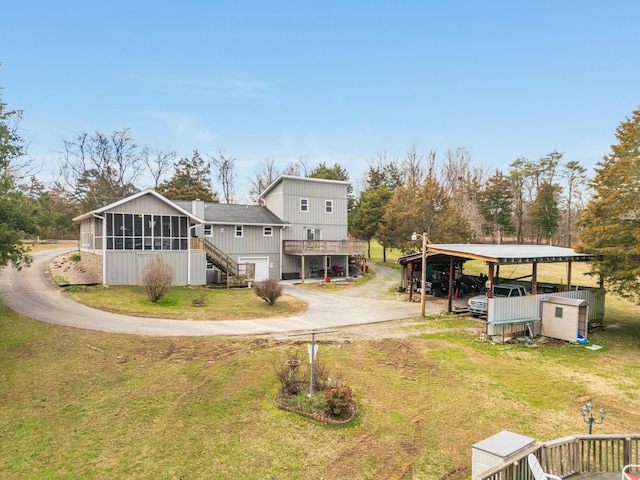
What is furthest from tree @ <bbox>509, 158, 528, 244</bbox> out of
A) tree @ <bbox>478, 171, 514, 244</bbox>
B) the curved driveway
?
the curved driveway

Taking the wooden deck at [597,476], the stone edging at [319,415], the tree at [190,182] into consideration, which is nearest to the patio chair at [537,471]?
the wooden deck at [597,476]

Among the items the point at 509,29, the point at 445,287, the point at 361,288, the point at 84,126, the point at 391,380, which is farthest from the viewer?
the point at 84,126

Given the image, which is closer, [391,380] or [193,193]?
[391,380]

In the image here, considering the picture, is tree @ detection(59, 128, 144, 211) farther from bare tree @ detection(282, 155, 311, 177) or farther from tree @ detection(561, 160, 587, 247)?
tree @ detection(561, 160, 587, 247)

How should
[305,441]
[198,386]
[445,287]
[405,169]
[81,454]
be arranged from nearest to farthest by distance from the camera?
[81,454], [305,441], [198,386], [445,287], [405,169]

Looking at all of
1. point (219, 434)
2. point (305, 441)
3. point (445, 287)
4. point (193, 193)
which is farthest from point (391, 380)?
point (193, 193)

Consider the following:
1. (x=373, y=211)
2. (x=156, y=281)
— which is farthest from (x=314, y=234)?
(x=156, y=281)

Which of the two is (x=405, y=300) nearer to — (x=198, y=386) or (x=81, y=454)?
(x=198, y=386)
